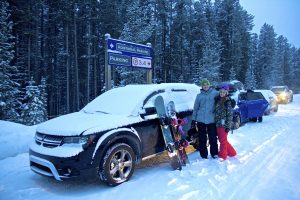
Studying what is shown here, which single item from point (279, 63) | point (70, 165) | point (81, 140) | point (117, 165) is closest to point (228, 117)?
point (117, 165)

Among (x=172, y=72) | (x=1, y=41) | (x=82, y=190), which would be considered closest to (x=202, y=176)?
(x=82, y=190)

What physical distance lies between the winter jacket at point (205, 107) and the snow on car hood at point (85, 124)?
71.6 inches

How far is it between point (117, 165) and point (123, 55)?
5950 mm

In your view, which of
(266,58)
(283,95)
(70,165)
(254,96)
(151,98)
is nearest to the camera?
(70,165)

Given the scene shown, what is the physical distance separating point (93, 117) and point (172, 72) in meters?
33.9

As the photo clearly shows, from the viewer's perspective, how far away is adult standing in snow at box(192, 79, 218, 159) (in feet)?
22.0

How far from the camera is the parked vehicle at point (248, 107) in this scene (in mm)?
11516

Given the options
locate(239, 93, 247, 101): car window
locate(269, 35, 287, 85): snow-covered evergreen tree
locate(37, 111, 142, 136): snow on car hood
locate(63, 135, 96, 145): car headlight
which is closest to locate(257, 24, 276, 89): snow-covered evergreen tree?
locate(269, 35, 287, 85): snow-covered evergreen tree

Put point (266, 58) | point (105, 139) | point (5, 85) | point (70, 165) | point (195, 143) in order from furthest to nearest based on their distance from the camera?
point (266, 58), point (5, 85), point (195, 143), point (105, 139), point (70, 165)

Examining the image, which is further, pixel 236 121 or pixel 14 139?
pixel 236 121

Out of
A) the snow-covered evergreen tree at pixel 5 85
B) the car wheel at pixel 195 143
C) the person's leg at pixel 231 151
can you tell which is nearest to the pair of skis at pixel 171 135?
the car wheel at pixel 195 143

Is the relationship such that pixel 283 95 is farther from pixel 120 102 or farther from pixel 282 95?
pixel 120 102

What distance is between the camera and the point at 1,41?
66.2 ft

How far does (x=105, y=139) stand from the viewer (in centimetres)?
491
